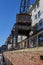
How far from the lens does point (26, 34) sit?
29359 mm

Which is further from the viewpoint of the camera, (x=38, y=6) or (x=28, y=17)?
(x=28, y=17)

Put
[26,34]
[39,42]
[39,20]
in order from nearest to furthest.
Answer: [39,42] → [39,20] → [26,34]

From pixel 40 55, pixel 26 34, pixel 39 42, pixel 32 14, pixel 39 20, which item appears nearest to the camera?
pixel 40 55

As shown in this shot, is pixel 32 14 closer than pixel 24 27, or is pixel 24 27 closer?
pixel 24 27

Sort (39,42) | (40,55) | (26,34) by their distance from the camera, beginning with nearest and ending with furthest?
(40,55), (39,42), (26,34)

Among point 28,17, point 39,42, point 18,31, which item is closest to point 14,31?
point 18,31

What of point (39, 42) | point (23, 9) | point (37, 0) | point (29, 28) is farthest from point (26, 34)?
point (39, 42)

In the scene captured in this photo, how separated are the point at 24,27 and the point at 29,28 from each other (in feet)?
3.41

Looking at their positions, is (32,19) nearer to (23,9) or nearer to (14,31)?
(14,31)

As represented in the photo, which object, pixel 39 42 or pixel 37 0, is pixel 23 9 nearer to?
pixel 37 0

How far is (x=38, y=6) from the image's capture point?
2886 centimetres

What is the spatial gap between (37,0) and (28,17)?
354cm

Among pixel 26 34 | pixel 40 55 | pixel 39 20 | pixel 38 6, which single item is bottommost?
pixel 40 55

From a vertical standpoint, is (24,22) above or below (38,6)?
below
